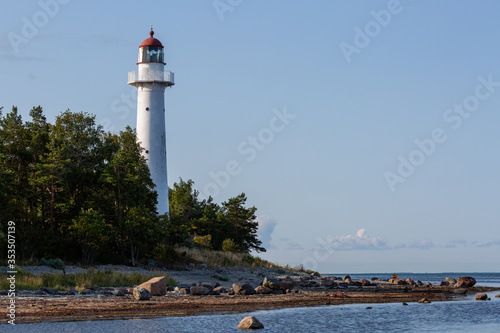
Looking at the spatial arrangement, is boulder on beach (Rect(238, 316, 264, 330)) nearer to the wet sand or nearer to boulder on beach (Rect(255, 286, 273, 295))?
the wet sand

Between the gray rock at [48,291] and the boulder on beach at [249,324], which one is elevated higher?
the gray rock at [48,291]

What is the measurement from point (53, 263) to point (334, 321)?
18.9 m

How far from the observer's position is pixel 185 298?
28.7 meters

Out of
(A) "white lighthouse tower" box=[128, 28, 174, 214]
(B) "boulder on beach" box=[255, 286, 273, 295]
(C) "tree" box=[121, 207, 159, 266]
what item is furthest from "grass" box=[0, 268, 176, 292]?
(A) "white lighthouse tower" box=[128, 28, 174, 214]

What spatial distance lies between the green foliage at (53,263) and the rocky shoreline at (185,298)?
11.7 feet

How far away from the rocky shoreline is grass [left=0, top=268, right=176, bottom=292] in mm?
1040

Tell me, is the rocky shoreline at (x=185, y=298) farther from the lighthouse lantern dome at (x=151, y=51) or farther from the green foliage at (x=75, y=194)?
the lighthouse lantern dome at (x=151, y=51)

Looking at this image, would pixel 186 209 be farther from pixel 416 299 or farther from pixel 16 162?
pixel 416 299

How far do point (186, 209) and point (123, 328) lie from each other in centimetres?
4358

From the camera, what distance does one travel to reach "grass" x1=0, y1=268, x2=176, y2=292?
29109mm

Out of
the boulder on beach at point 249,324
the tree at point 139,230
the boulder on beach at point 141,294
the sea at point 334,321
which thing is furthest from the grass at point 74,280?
the boulder on beach at point 249,324

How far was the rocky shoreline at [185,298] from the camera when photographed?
2328 cm

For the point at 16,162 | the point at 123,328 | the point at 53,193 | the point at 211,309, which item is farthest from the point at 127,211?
the point at 123,328

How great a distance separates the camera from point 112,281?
3288cm
